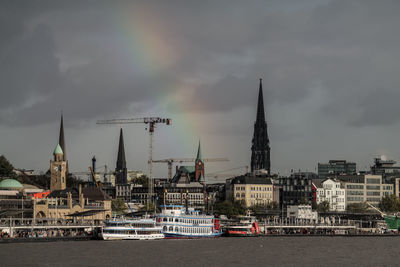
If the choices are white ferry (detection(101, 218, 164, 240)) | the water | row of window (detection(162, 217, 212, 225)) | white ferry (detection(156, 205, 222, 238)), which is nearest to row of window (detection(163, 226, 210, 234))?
white ferry (detection(156, 205, 222, 238))

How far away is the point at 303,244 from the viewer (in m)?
157

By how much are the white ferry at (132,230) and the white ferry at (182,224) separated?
286 centimetres

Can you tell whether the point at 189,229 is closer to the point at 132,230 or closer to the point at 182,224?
the point at 182,224

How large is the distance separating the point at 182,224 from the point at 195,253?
40028mm

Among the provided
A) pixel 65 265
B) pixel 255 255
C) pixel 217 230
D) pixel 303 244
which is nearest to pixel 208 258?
pixel 255 255

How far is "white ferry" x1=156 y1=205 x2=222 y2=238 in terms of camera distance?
166125 mm

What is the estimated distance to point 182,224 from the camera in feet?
550

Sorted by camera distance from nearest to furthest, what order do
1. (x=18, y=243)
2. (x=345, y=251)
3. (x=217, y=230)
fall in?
1. (x=345, y=251)
2. (x=18, y=243)
3. (x=217, y=230)

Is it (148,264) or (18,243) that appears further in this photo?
(18,243)

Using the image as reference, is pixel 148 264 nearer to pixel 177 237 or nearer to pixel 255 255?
pixel 255 255

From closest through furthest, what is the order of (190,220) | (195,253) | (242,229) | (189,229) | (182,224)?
(195,253)
(182,224)
(189,229)
(190,220)
(242,229)

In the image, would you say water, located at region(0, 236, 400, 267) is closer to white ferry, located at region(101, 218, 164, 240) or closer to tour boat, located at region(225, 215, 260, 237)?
white ferry, located at region(101, 218, 164, 240)

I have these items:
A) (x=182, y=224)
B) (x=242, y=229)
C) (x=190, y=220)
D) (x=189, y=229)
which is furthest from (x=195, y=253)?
(x=242, y=229)

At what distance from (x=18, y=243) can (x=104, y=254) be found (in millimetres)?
29835
